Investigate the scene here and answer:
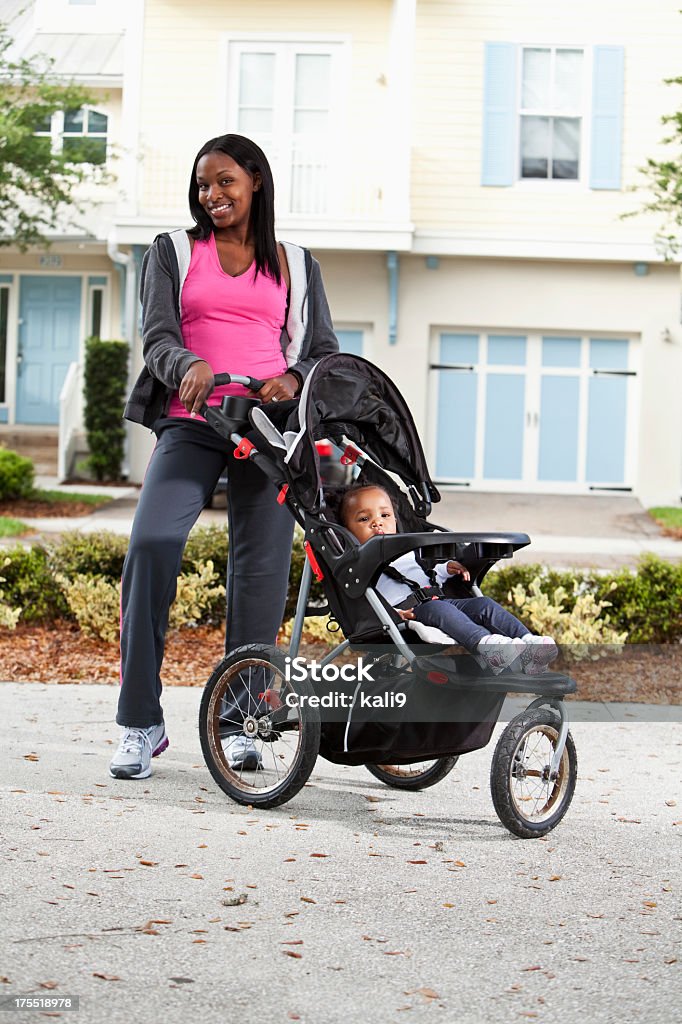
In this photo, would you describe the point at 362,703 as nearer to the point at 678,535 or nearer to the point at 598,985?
the point at 598,985

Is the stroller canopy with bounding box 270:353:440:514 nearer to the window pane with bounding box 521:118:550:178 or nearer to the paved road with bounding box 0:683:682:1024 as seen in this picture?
the paved road with bounding box 0:683:682:1024

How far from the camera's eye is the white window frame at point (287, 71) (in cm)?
1964

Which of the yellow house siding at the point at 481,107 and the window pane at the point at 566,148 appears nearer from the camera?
the yellow house siding at the point at 481,107

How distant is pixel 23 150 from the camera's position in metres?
16.2

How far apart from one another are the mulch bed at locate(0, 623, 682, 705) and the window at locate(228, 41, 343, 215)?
12.8m

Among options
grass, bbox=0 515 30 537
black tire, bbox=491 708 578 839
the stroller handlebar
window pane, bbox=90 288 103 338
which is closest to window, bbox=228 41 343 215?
window pane, bbox=90 288 103 338

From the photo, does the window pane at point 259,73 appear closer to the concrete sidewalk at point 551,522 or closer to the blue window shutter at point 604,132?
the blue window shutter at point 604,132

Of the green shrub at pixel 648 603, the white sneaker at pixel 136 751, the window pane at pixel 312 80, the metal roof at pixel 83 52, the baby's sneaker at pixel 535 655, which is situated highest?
the metal roof at pixel 83 52

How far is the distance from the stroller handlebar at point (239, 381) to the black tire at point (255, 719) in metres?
0.87

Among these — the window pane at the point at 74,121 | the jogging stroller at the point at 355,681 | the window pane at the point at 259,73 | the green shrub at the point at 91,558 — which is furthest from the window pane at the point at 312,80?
the jogging stroller at the point at 355,681

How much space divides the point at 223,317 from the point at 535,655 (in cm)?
163

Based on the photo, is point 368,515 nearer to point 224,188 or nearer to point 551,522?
point 224,188

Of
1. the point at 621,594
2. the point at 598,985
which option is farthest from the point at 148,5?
the point at 598,985

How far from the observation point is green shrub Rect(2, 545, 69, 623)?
800cm
